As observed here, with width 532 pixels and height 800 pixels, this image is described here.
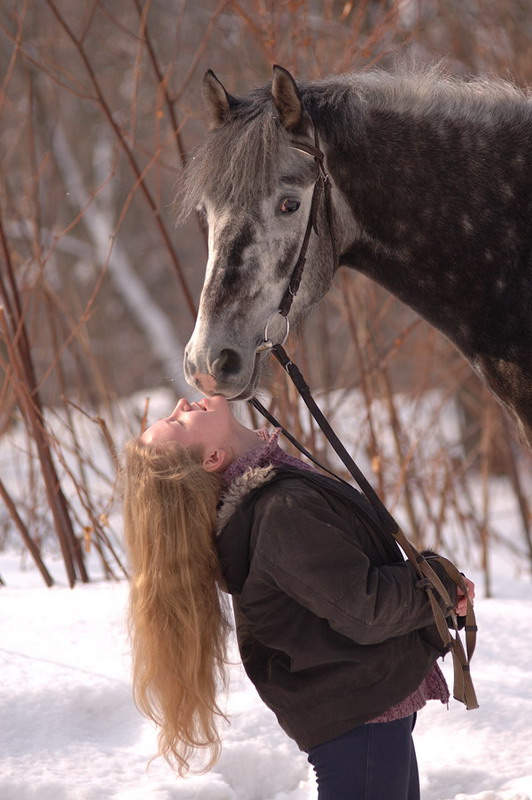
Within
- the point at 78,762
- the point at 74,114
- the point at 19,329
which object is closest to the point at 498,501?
the point at 19,329

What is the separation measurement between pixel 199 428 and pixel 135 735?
125cm

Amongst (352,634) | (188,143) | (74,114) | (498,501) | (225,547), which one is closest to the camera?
(352,634)

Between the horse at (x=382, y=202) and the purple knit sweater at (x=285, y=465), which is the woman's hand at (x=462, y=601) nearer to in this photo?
the purple knit sweater at (x=285, y=465)

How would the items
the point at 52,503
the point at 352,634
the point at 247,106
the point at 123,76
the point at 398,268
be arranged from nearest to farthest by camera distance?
the point at 352,634
the point at 247,106
the point at 398,268
the point at 52,503
the point at 123,76

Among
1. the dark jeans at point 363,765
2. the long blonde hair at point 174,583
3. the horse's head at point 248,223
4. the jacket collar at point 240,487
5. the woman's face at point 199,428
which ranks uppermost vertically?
the horse's head at point 248,223

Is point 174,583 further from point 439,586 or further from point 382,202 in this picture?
point 382,202

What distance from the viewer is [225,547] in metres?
1.75

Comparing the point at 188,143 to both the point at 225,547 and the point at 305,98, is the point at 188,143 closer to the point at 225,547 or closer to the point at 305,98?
the point at 305,98

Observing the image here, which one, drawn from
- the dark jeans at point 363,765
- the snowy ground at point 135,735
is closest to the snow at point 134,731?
the snowy ground at point 135,735

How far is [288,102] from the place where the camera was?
2070 millimetres

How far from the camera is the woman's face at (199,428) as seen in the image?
1776 mm

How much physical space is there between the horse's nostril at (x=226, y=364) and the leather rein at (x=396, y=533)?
9 cm

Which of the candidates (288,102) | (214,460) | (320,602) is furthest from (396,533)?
(288,102)

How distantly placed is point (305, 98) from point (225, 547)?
45.6 inches
